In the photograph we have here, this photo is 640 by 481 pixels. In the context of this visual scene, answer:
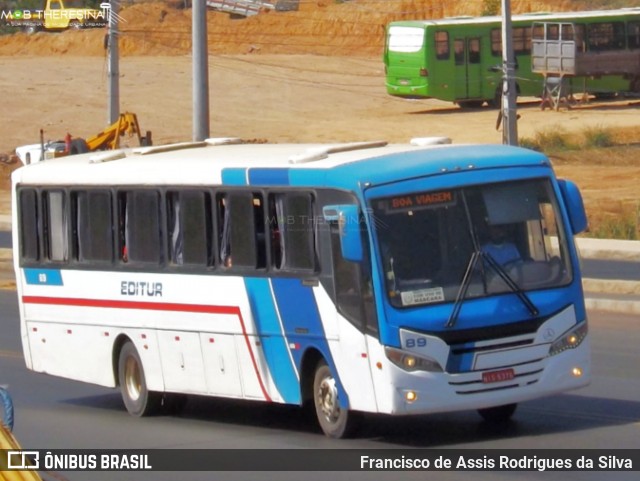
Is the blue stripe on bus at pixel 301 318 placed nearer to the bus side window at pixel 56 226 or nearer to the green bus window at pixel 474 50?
the bus side window at pixel 56 226

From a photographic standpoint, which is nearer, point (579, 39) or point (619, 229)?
point (619, 229)

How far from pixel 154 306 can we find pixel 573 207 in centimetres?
403

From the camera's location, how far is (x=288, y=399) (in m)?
11.7

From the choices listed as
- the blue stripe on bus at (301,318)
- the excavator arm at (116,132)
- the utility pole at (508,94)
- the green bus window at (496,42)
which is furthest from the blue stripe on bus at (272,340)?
the green bus window at (496,42)

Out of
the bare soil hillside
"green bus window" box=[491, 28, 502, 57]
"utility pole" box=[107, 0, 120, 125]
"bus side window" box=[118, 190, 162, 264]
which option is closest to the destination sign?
"bus side window" box=[118, 190, 162, 264]

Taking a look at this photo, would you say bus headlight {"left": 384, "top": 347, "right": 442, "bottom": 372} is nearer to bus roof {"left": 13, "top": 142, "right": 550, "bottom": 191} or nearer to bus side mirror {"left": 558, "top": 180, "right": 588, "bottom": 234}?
bus roof {"left": 13, "top": 142, "right": 550, "bottom": 191}

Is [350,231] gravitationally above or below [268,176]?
below

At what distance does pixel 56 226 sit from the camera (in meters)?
14.2

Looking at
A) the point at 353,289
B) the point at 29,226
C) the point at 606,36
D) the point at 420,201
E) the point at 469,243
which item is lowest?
the point at 353,289

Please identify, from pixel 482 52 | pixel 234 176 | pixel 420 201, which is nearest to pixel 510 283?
pixel 420 201

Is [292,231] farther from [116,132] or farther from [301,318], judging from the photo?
[116,132]

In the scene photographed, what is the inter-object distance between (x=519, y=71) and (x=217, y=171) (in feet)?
145

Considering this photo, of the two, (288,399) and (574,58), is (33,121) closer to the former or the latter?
(574,58)

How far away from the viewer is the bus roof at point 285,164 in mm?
11133
